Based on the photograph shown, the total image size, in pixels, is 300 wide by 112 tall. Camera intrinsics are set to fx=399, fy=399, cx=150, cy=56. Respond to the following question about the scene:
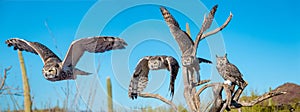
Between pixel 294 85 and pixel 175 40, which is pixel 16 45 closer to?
pixel 175 40

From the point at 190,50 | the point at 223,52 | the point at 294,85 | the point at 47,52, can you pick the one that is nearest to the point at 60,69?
the point at 47,52

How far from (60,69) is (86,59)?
25 cm

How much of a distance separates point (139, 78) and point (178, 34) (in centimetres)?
41

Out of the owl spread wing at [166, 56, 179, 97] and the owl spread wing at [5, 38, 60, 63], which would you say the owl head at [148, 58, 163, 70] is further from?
the owl spread wing at [5, 38, 60, 63]

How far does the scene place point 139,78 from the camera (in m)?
2.75

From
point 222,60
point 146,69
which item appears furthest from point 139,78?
point 222,60

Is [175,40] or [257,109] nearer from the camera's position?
[175,40]

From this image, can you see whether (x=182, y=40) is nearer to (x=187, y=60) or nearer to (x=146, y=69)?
(x=187, y=60)

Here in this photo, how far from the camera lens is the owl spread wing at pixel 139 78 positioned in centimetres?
272

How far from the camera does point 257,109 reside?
14.8ft

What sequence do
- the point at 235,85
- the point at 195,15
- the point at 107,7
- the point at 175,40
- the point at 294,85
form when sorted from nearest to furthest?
the point at 107,7
the point at 195,15
the point at 175,40
the point at 235,85
the point at 294,85

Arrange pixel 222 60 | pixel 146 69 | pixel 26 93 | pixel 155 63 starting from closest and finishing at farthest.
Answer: pixel 155 63 < pixel 146 69 < pixel 222 60 < pixel 26 93

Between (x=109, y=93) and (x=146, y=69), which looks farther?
(x=146, y=69)

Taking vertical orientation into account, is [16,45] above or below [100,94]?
above
